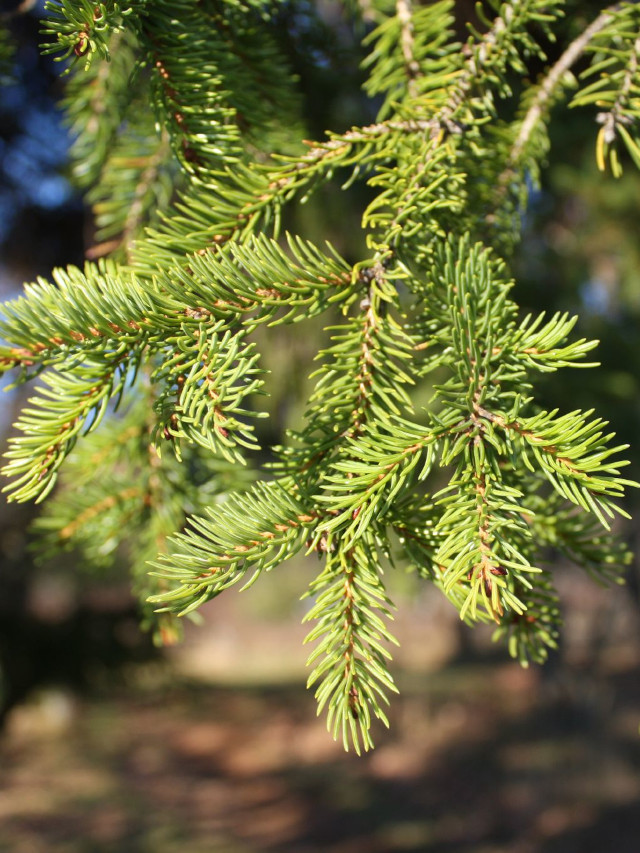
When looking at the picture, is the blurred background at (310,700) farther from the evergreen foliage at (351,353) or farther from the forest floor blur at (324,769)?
the evergreen foliage at (351,353)

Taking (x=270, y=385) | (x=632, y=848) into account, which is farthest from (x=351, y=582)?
(x=632, y=848)

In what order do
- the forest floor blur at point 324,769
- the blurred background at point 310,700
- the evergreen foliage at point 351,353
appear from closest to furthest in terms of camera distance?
the evergreen foliage at point 351,353 → the blurred background at point 310,700 → the forest floor blur at point 324,769

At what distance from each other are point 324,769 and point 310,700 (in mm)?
2412

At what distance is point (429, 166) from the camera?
503mm

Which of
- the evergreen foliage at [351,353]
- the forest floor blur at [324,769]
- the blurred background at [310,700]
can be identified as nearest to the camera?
the evergreen foliage at [351,353]

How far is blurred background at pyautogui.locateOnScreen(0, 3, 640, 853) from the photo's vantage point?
1.54 m

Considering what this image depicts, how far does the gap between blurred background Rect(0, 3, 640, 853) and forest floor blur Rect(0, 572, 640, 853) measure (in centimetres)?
2

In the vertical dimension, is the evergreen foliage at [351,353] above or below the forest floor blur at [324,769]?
above

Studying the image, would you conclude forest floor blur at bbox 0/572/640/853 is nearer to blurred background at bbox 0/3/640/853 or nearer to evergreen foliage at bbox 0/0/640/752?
blurred background at bbox 0/3/640/853

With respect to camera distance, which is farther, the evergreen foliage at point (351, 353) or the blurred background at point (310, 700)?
the blurred background at point (310, 700)

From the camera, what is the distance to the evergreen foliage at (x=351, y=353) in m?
0.41

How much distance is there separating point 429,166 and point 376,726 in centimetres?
666

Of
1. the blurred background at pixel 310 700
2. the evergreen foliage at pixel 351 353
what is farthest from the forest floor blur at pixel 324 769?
the evergreen foliage at pixel 351 353

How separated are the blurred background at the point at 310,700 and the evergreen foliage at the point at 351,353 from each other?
22cm
